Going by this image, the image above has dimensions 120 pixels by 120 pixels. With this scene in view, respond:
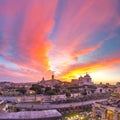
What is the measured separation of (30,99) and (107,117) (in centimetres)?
3577

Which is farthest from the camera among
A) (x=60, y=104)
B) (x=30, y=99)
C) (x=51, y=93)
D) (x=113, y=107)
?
(x=51, y=93)

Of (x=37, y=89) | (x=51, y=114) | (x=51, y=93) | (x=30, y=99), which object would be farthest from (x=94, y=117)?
(x=37, y=89)

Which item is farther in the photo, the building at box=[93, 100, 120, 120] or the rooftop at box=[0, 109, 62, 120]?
the building at box=[93, 100, 120, 120]

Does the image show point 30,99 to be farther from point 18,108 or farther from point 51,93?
point 18,108

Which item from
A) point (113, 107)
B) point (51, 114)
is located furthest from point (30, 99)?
point (51, 114)

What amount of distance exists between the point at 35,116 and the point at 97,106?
14.3m

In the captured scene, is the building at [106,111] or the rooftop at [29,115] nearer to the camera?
the rooftop at [29,115]

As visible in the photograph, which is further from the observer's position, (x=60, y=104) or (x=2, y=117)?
(x=60, y=104)

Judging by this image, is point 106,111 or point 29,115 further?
point 106,111

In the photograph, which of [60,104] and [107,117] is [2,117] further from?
[60,104]

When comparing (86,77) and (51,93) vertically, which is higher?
(86,77)

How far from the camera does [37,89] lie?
71.9m

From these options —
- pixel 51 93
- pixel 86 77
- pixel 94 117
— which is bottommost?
pixel 94 117

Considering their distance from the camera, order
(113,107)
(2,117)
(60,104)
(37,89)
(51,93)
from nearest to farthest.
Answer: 1. (2,117)
2. (113,107)
3. (60,104)
4. (51,93)
5. (37,89)
